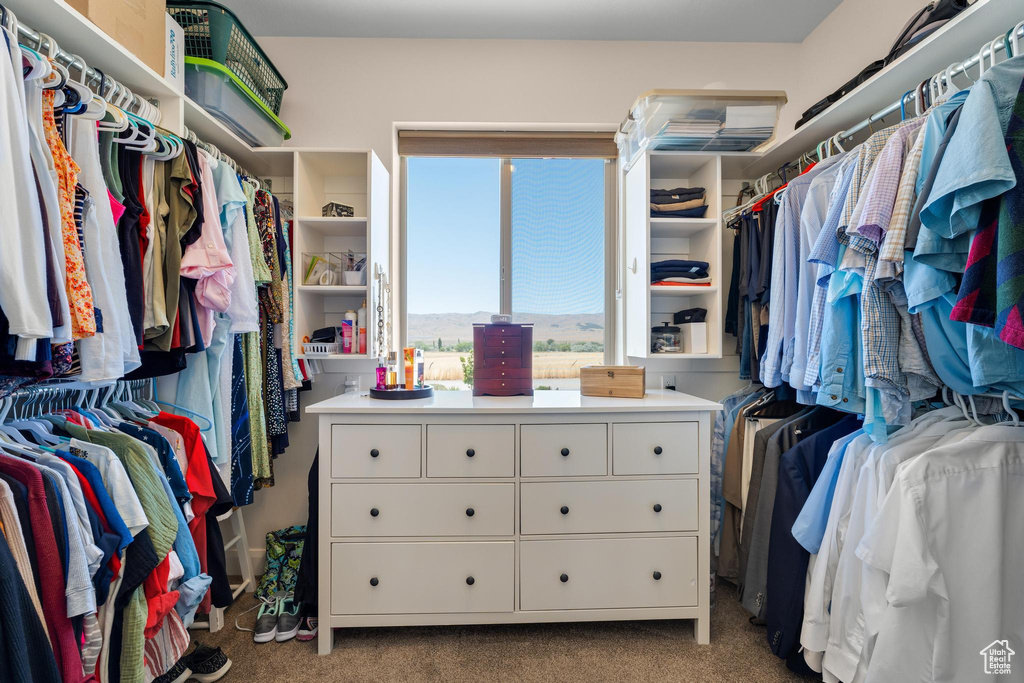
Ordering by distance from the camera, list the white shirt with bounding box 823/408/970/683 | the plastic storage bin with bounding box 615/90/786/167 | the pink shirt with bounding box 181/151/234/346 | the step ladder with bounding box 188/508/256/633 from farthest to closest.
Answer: the step ladder with bounding box 188/508/256/633 → the plastic storage bin with bounding box 615/90/786/167 → the pink shirt with bounding box 181/151/234/346 → the white shirt with bounding box 823/408/970/683

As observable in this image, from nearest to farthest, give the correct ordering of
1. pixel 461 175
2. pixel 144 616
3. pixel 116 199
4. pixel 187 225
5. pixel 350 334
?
pixel 144 616 → pixel 116 199 → pixel 187 225 → pixel 350 334 → pixel 461 175

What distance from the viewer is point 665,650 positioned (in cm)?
202

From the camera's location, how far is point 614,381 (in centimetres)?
229

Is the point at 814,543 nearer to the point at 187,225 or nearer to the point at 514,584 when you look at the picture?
the point at 514,584

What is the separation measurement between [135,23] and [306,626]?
2198 millimetres

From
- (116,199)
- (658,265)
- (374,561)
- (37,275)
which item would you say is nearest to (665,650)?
(374,561)

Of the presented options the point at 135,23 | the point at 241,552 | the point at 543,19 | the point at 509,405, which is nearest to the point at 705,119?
the point at 543,19

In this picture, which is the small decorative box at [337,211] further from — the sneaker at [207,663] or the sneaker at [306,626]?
the sneaker at [207,663]

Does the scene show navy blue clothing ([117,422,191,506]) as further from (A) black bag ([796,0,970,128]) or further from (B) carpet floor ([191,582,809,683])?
(A) black bag ([796,0,970,128])

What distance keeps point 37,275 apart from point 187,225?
636 millimetres

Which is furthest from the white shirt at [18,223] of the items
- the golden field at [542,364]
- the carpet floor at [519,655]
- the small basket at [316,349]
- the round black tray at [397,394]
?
the golden field at [542,364]

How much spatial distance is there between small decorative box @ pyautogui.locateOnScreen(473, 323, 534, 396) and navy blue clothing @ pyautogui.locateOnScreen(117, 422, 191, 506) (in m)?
1.11

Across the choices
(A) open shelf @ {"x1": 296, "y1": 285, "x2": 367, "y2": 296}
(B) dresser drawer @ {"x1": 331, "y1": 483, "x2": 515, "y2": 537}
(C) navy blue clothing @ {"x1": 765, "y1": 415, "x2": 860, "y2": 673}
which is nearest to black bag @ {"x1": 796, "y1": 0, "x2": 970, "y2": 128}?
(C) navy blue clothing @ {"x1": 765, "y1": 415, "x2": 860, "y2": 673}

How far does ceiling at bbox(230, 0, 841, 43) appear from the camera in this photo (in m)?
2.46
